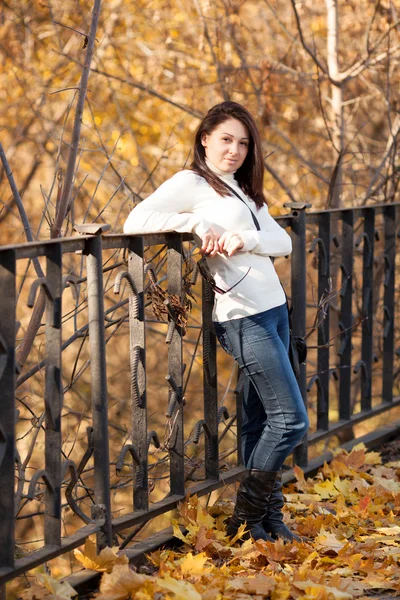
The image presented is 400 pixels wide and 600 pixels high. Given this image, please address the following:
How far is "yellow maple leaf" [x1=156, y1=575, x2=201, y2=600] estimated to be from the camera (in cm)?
274

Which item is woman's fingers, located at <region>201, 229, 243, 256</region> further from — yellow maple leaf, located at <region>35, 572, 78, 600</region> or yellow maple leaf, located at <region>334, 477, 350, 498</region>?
yellow maple leaf, located at <region>334, 477, 350, 498</region>

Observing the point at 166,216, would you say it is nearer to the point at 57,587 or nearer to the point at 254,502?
the point at 254,502

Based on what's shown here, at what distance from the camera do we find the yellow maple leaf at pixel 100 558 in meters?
3.06

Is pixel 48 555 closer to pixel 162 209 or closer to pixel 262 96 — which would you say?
pixel 162 209

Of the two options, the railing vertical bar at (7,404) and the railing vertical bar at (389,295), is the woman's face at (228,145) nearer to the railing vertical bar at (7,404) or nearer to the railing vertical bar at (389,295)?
the railing vertical bar at (7,404)

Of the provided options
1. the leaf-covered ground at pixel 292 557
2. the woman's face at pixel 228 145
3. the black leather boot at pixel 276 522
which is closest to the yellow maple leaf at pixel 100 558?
the leaf-covered ground at pixel 292 557

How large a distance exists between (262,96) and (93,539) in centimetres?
528

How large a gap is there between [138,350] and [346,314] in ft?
6.48

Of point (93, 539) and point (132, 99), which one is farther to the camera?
point (132, 99)

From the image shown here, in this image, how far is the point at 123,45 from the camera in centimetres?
1098

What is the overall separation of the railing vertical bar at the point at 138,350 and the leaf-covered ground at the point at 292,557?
38 cm

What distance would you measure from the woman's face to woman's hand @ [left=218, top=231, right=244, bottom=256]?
344 millimetres

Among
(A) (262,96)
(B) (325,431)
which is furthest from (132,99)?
(B) (325,431)

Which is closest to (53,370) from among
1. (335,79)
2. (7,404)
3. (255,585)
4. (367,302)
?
(7,404)
